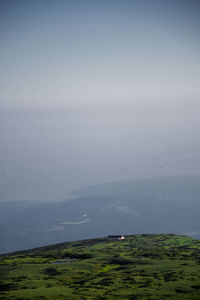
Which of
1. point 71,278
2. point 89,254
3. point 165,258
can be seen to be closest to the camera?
point 71,278

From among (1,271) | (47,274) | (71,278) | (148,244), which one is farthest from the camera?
(148,244)

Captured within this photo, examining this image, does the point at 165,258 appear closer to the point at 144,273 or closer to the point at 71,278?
the point at 144,273

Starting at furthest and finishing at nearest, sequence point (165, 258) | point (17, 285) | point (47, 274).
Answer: point (165, 258) < point (47, 274) < point (17, 285)

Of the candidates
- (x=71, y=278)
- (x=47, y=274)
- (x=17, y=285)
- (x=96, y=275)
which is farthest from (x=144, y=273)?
(x=17, y=285)

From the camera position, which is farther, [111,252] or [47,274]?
[111,252]

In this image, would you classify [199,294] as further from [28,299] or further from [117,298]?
[28,299]

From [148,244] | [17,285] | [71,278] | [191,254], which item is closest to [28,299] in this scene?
[17,285]
